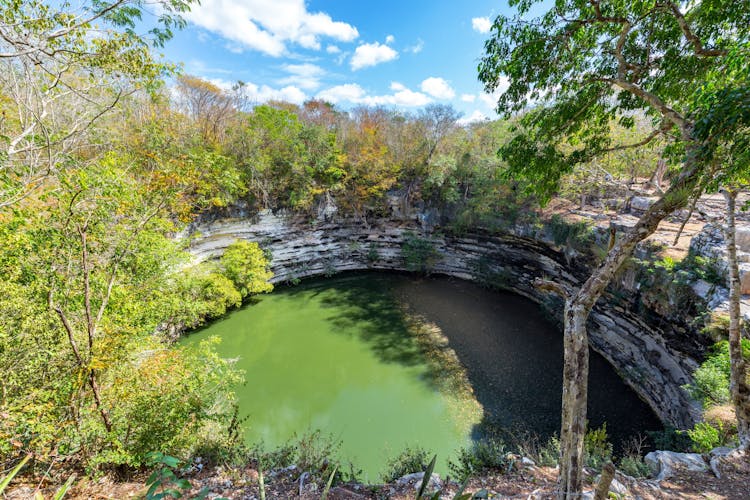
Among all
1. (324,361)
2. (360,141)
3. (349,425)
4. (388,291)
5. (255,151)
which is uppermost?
(360,141)

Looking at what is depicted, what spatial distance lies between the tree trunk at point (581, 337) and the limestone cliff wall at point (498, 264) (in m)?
4.86

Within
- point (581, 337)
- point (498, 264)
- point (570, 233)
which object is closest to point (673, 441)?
point (581, 337)

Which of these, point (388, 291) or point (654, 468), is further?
point (388, 291)

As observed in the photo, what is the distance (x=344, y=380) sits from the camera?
336 inches

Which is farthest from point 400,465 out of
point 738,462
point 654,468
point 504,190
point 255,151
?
point 255,151

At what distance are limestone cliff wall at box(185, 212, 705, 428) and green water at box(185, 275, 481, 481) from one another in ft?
9.92

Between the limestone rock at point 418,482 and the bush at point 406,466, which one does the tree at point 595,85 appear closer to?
the limestone rock at point 418,482

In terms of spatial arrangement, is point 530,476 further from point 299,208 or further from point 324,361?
point 299,208

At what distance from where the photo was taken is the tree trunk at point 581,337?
2.55 m

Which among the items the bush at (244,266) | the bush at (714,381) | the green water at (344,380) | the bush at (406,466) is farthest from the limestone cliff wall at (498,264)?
the bush at (406,466)

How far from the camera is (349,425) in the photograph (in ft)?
23.2

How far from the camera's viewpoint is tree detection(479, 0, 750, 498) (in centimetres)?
263

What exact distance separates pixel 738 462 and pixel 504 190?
401 inches

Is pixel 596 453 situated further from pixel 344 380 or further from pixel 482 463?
pixel 344 380
